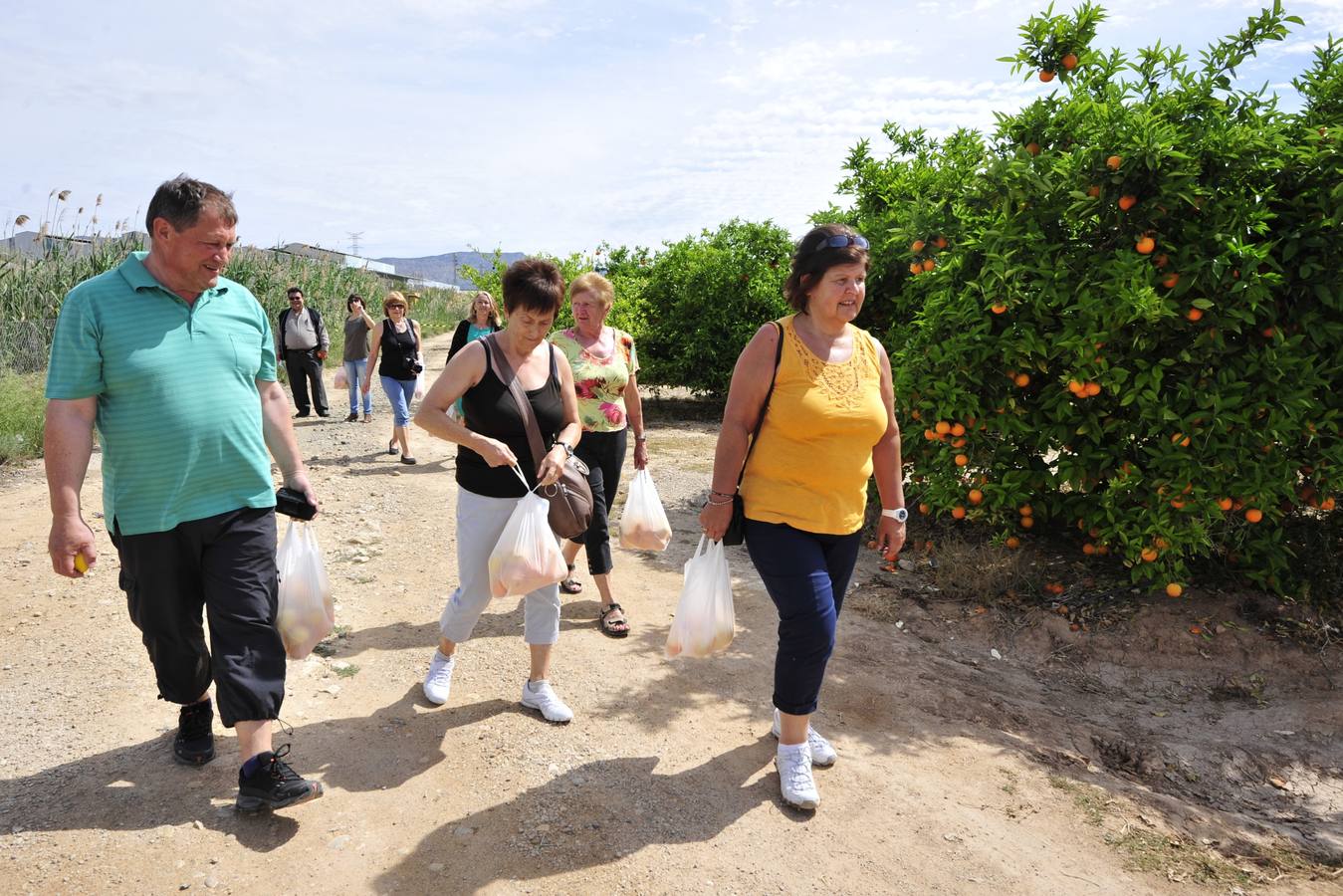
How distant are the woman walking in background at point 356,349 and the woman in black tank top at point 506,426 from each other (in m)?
7.30

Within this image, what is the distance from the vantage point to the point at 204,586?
2.87 metres

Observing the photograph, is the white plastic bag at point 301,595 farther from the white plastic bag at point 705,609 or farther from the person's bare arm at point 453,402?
the white plastic bag at point 705,609

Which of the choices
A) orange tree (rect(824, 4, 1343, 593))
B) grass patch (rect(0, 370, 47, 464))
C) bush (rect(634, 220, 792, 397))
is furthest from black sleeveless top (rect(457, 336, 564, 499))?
bush (rect(634, 220, 792, 397))

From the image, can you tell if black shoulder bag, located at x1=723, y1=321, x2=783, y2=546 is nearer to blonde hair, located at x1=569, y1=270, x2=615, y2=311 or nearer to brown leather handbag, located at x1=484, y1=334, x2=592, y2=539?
brown leather handbag, located at x1=484, y1=334, x2=592, y2=539

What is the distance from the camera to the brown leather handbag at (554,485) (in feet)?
11.1

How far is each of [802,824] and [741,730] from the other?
69 centimetres

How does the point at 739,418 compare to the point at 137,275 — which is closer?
the point at 137,275

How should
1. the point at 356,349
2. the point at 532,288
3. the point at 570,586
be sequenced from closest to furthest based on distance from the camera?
1. the point at 532,288
2. the point at 570,586
3. the point at 356,349

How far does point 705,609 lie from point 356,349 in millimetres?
8796

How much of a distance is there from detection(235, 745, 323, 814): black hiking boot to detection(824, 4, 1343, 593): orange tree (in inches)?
156

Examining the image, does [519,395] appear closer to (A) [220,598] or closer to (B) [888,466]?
(A) [220,598]

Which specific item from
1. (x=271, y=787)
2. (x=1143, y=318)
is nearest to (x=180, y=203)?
(x=271, y=787)

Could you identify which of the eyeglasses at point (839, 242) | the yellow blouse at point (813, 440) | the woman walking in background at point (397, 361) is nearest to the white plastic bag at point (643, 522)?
the yellow blouse at point (813, 440)

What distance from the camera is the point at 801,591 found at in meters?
2.95
